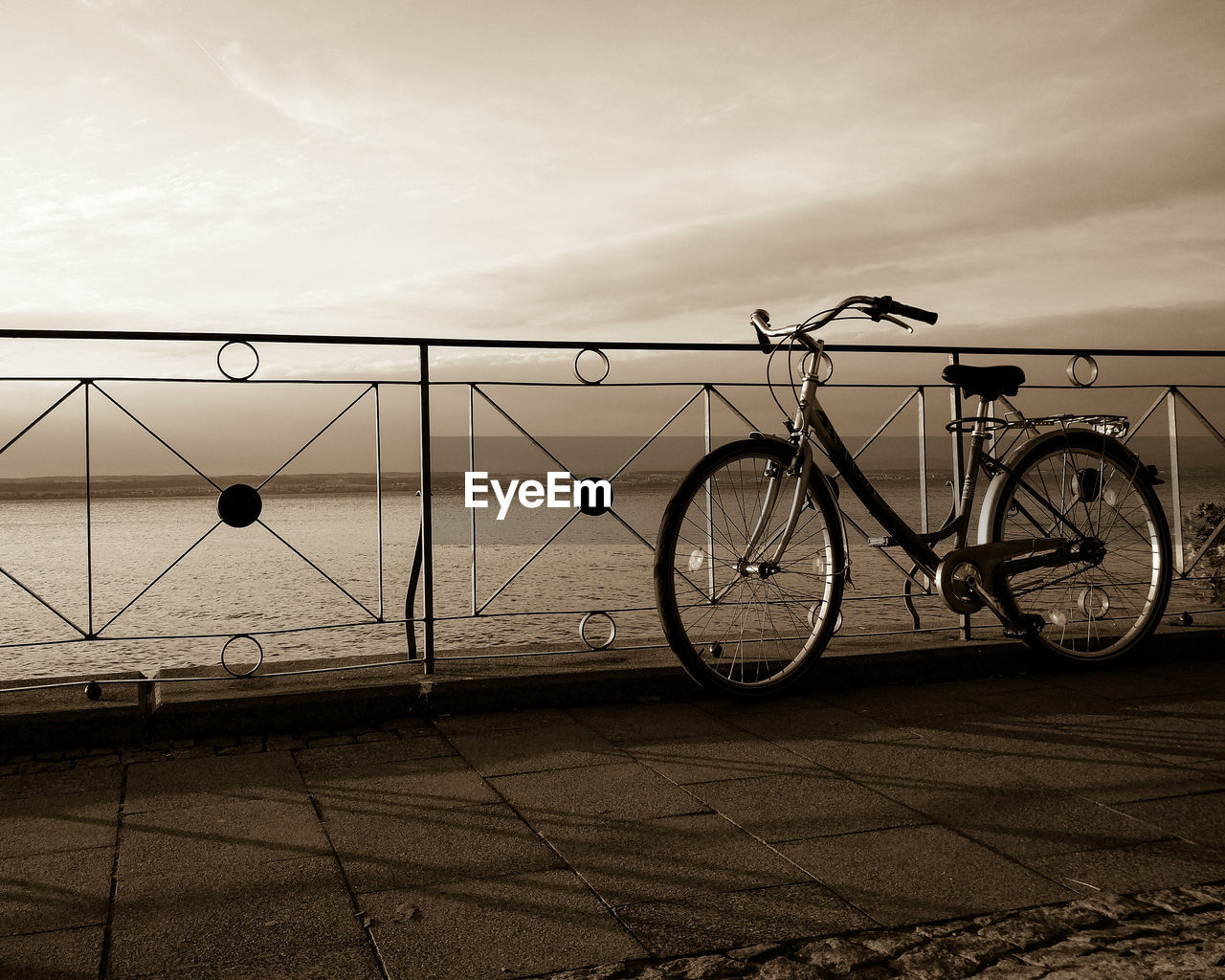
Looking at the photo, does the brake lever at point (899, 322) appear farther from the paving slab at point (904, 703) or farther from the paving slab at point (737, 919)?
the paving slab at point (737, 919)

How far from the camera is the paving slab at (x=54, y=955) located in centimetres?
156

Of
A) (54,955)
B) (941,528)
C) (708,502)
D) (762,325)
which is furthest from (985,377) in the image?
(54,955)

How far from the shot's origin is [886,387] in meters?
4.38

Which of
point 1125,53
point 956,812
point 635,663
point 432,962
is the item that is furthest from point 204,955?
point 1125,53

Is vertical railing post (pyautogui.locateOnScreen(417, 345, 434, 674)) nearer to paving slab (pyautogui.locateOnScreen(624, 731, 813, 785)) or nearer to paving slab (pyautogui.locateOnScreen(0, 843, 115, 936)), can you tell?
paving slab (pyautogui.locateOnScreen(624, 731, 813, 785))

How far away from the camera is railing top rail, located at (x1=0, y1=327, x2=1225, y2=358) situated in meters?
3.11

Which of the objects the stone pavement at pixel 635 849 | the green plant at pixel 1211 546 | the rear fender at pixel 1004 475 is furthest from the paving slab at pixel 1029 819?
the green plant at pixel 1211 546

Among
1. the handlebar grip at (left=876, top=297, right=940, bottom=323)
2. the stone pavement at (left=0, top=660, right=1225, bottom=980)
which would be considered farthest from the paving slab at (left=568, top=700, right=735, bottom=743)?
the handlebar grip at (left=876, top=297, right=940, bottom=323)

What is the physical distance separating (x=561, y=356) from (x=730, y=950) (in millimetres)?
2464

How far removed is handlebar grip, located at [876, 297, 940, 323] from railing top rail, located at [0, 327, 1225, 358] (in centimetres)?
34

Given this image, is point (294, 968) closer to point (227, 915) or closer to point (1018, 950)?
point (227, 915)

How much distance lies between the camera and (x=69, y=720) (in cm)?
280

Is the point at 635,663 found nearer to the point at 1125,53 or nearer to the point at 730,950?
the point at 730,950

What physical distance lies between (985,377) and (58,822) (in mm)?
2913
